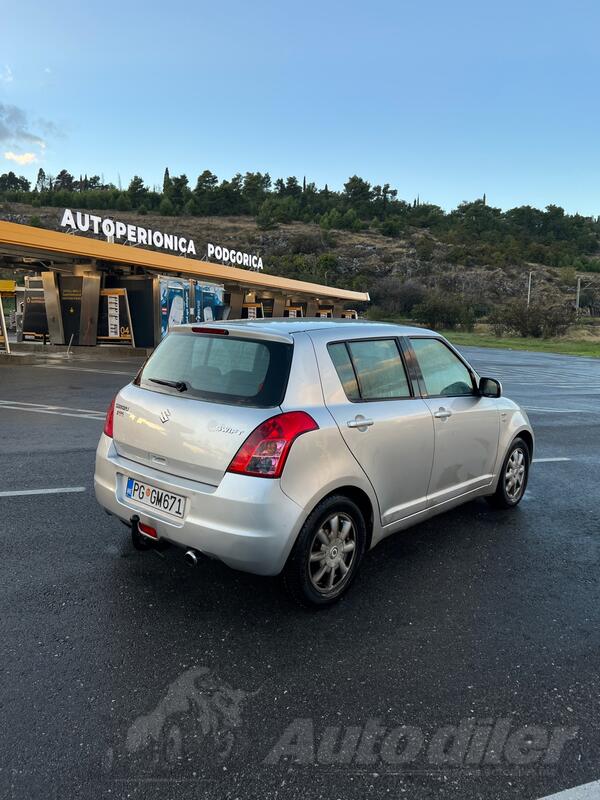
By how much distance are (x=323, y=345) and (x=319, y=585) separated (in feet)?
4.69

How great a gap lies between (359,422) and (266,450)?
27.1 inches

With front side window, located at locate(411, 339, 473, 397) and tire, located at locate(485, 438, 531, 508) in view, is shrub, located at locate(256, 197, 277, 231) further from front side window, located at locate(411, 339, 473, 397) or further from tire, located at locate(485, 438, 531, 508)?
front side window, located at locate(411, 339, 473, 397)

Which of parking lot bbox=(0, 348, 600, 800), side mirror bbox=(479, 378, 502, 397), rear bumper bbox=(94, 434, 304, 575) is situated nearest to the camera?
parking lot bbox=(0, 348, 600, 800)

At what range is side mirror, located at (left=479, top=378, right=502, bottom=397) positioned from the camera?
14.9 feet

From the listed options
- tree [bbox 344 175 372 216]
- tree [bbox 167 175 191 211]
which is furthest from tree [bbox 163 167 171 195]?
tree [bbox 344 175 372 216]

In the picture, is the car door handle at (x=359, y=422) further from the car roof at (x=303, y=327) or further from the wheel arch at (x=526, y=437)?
the wheel arch at (x=526, y=437)

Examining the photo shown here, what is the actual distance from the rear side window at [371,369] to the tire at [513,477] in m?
1.61

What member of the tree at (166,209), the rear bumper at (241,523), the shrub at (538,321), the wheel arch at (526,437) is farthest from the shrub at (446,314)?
the tree at (166,209)

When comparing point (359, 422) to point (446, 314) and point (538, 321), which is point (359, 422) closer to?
point (538, 321)

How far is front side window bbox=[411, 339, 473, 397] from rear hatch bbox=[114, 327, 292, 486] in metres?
1.34

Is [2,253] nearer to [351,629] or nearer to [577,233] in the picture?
[351,629]

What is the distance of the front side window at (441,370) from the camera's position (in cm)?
421

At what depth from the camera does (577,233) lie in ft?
381

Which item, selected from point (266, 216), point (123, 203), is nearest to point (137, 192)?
point (123, 203)
